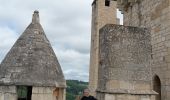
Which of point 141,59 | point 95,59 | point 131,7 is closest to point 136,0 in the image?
point 131,7

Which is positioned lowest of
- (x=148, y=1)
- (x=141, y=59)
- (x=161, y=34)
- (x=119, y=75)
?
(x=119, y=75)

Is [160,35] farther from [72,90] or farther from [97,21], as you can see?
[72,90]

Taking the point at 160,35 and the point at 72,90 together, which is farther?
the point at 72,90

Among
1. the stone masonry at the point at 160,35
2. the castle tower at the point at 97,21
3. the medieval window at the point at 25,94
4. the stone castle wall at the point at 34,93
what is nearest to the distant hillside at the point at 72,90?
the castle tower at the point at 97,21

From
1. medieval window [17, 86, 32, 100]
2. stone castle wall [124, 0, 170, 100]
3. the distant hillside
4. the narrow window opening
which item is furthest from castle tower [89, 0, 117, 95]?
the narrow window opening

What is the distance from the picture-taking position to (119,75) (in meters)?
5.77

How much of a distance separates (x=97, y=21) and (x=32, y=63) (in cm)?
1613

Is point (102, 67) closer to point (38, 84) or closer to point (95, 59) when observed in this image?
point (38, 84)

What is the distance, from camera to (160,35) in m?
8.04

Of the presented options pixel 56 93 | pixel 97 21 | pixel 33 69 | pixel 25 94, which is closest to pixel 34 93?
pixel 33 69

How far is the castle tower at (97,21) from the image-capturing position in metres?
22.1

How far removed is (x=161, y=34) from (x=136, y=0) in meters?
2.48

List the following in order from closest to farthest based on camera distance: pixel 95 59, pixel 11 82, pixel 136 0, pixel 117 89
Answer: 1. pixel 117 89
2. pixel 11 82
3. pixel 136 0
4. pixel 95 59

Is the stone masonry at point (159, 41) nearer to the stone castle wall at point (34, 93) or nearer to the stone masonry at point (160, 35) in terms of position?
the stone masonry at point (160, 35)
